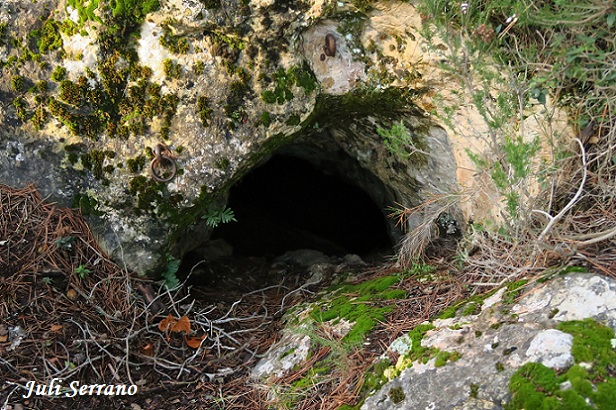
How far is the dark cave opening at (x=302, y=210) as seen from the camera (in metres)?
6.60

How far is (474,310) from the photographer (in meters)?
3.06

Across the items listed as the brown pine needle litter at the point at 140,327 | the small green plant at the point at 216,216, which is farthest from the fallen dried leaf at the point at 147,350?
the small green plant at the point at 216,216

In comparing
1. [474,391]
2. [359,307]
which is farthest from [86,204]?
[474,391]

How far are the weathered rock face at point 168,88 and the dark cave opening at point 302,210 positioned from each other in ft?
8.49

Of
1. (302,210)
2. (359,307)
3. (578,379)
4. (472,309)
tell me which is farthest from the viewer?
(302,210)

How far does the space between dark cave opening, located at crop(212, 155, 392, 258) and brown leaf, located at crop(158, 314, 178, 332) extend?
2.63 meters

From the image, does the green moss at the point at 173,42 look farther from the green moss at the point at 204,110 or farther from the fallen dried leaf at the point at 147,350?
the fallen dried leaf at the point at 147,350

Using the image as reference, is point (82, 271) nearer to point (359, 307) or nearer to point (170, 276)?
point (170, 276)

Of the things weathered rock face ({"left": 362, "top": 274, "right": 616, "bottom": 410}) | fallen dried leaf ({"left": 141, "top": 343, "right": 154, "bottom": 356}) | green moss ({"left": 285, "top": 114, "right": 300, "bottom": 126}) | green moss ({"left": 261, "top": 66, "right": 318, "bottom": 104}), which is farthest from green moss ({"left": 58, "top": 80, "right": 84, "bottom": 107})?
weathered rock face ({"left": 362, "top": 274, "right": 616, "bottom": 410})

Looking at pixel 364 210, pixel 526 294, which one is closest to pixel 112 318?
pixel 526 294

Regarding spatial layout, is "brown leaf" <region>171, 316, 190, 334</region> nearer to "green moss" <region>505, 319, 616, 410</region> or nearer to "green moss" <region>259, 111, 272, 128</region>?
"green moss" <region>259, 111, 272, 128</region>

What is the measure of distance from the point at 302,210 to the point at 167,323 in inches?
138

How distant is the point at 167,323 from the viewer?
378 cm

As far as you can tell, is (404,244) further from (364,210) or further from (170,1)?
(364,210)
